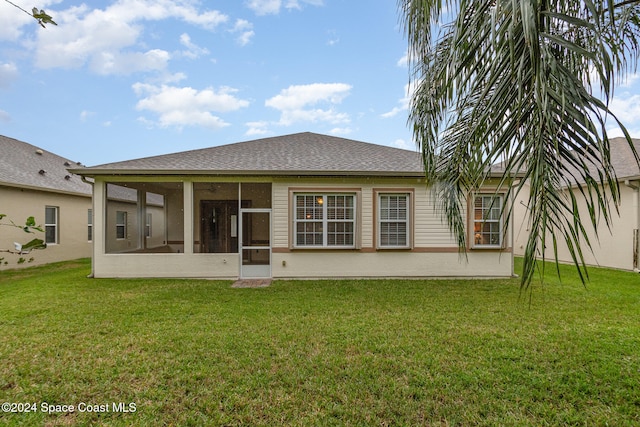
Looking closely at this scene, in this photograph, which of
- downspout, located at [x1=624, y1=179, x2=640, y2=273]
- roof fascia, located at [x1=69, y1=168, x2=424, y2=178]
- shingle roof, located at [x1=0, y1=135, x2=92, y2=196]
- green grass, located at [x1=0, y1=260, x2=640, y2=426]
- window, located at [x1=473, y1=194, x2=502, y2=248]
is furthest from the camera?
shingle roof, located at [x1=0, y1=135, x2=92, y2=196]

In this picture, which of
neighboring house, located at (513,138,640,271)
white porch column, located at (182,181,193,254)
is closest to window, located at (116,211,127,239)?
white porch column, located at (182,181,193,254)

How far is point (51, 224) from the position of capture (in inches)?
450

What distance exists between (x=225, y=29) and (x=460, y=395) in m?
12.1

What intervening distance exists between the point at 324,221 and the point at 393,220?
6.14 ft

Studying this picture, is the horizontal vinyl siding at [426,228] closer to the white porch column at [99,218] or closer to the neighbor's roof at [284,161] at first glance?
the neighbor's roof at [284,161]

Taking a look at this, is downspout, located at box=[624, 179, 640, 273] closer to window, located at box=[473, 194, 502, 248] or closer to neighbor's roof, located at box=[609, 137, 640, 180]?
neighbor's roof, located at box=[609, 137, 640, 180]

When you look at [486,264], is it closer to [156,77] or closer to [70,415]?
[70,415]

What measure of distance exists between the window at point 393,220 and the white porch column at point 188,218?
499 cm

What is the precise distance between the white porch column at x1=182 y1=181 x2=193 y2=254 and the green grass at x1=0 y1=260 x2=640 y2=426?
77.0 inches

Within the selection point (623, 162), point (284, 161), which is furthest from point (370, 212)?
point (623, 162)

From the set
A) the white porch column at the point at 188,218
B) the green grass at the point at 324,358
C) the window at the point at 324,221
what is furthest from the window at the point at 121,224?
the window at the point at 324,221

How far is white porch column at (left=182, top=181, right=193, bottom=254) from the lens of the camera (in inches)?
316

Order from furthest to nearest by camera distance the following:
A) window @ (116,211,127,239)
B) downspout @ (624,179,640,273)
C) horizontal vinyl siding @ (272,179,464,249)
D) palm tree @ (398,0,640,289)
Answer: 1. window @ (116,211,127,239)
2. downspout @ (624,179,640,273)
3. horizontal vinyl siding @ (272,179,464,249)
4. palm tree @ (398,0,640,289)

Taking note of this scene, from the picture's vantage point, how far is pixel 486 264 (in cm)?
833
